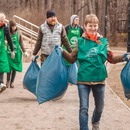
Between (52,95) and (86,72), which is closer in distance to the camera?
(86,72)

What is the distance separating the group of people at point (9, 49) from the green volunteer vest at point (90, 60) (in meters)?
3.92

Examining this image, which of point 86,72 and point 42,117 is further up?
point 86,72

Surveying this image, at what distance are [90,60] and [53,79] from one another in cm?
72

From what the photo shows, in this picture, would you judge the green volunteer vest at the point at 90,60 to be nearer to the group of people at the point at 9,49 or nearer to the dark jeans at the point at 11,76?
the group of people at the point at 9,49

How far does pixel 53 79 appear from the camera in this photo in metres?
6.68

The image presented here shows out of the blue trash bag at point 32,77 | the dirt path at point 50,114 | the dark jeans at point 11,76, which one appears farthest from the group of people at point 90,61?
the dark jeans at point 11,76

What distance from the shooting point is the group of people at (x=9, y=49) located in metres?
9.97

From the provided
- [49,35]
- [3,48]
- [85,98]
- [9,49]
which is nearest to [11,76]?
[9,49]

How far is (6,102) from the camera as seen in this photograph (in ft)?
29.6

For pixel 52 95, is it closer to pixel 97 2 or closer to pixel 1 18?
pixel 1 18

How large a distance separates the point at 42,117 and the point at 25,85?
6.26 feet

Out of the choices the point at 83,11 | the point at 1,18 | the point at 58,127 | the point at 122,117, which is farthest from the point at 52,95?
the point at 83,11

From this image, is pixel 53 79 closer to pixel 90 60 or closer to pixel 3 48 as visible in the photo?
pixel 90 60

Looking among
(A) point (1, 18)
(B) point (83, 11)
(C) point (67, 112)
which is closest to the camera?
(C) point (67, 112)
